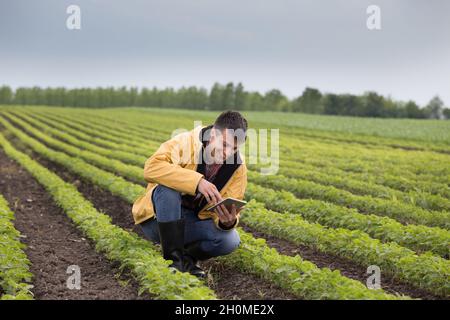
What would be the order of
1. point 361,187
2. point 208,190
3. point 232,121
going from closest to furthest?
point 232,121 < point 208,190 < point 361,187

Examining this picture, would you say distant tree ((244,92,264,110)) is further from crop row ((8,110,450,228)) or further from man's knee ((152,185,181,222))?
man's knee ((152,185,181,222))

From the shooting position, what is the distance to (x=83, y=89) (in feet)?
303

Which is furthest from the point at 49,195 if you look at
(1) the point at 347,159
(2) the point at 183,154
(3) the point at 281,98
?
(3) the point at 281,98

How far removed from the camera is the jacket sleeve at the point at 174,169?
526 cm

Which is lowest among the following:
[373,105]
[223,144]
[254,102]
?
[223,144]

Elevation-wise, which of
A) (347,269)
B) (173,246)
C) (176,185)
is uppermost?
(176,185)

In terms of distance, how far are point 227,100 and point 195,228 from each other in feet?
246

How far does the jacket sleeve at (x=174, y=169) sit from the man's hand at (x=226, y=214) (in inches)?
12.7

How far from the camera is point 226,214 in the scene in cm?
539

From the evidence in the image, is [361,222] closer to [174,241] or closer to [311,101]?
[174,241]

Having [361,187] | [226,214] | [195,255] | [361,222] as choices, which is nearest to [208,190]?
[226,214]

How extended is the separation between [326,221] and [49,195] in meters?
5.90

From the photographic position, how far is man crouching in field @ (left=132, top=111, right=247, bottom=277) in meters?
5.24
